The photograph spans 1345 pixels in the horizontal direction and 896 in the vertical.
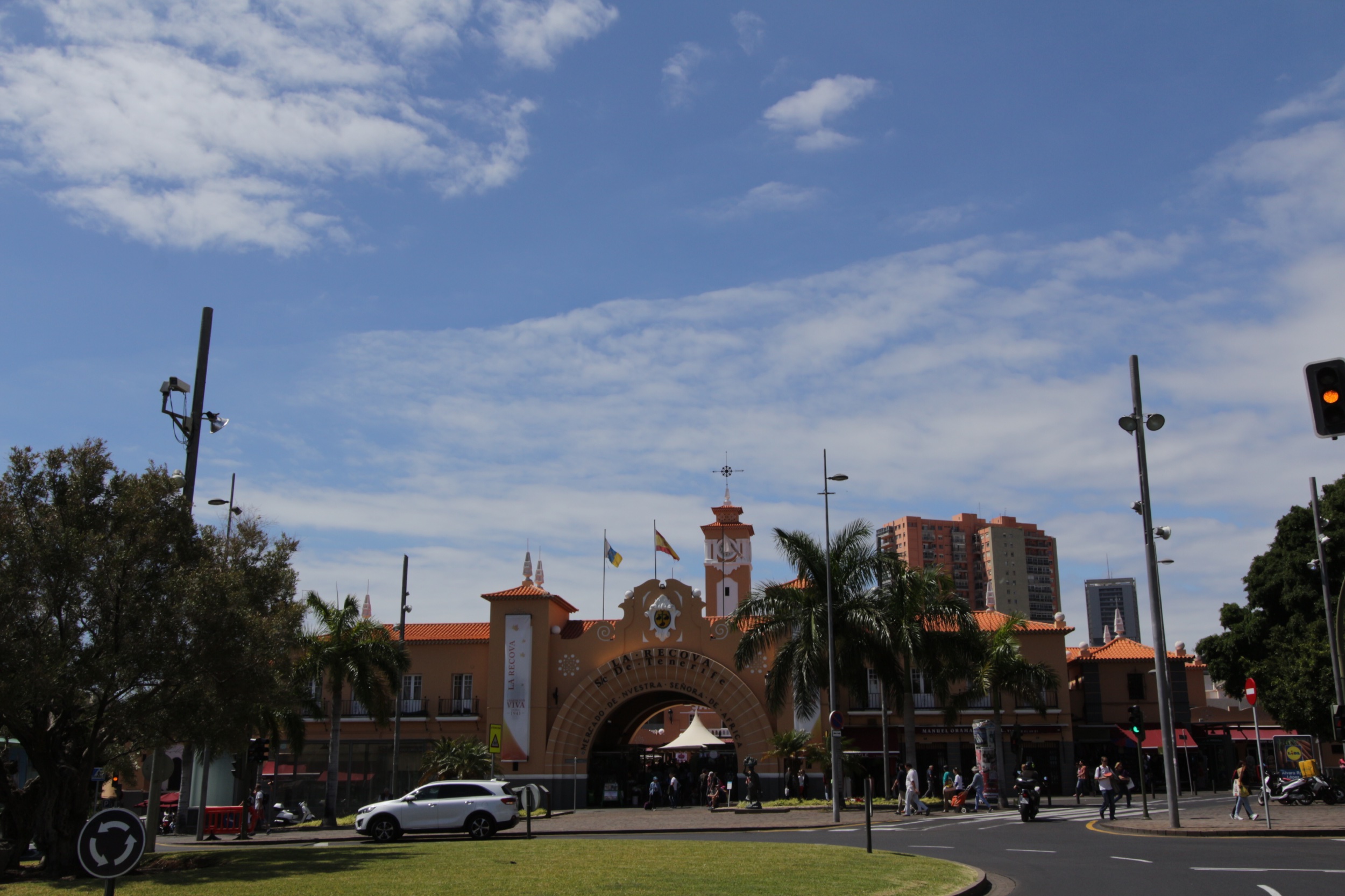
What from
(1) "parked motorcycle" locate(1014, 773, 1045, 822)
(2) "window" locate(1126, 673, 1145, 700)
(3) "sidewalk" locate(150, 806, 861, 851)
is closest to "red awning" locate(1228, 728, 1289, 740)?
(2) "window" locate(1126, 673, 1145, 700)

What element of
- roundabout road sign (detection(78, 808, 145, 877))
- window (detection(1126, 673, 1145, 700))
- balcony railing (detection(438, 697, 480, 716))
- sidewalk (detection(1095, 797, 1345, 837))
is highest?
window (detection(1126, 673, 1145, 700))

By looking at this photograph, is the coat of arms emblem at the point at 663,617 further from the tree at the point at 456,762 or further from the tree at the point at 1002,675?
the tree at the point at 1002,675

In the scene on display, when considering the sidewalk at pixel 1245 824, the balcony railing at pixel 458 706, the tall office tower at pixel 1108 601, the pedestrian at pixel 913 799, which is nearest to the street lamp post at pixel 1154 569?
the sidewalk at pixel 1245 824

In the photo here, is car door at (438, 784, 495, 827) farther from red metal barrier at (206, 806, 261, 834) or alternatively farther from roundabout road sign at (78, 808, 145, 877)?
roundabout road sign at (78, 808, 145, 877)

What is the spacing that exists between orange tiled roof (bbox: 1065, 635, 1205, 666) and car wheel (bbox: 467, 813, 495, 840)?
100ft

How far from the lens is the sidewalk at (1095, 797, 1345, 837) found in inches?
845

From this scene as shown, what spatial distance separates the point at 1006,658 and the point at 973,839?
17374 mm

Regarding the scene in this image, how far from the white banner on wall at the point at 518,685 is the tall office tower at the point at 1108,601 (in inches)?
5512

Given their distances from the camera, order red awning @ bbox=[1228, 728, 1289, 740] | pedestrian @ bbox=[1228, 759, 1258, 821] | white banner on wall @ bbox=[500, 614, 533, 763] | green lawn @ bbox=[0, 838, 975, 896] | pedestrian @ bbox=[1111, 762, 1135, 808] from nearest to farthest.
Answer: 1. green lawn @ bbox=[0, 838, 975, 896]
2. pedestrian @ bbox=[1228, 759, 1258, 821]
3. pedestrian @ bbox=[1111, 762, 1135, 808]
4. white banner on wall @ bbox=[500, 614, 533, 763]
5. red awning @ bbox=[1228, 728, 1289, 740]

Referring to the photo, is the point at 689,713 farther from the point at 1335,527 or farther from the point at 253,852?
the point at 253,852

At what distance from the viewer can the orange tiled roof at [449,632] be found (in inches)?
1801

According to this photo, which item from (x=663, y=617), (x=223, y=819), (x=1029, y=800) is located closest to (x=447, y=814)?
(x=223, y=819)

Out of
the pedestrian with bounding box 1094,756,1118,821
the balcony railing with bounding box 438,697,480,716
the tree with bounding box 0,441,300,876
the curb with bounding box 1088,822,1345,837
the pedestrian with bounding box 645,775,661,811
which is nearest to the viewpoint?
the tree with bounding box 0,441,300,876

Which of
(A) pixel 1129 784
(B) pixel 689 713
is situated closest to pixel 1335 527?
(A) pixel 1129 784
